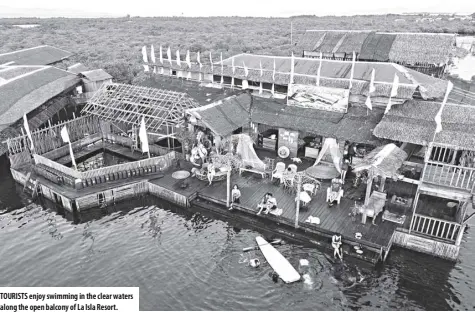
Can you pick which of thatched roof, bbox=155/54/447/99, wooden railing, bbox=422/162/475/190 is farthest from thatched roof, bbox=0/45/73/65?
wooden railing, bbox=422/162/475/190

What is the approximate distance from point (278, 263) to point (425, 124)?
16544mm

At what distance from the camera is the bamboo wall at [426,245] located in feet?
72.2

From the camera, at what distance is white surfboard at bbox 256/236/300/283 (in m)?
20.6

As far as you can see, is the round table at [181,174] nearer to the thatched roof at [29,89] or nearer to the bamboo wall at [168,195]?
the bamboo wall at [168,195]

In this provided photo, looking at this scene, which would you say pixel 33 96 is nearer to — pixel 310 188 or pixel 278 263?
pixel 310 188

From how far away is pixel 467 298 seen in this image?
19.6 meters

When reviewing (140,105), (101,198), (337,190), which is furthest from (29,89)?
(337,190)

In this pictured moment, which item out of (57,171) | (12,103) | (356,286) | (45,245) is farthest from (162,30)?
(356,286)

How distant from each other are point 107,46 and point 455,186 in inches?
3706

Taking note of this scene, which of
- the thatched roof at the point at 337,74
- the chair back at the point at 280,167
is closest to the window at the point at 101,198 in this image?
the chair back at the point at 280,167

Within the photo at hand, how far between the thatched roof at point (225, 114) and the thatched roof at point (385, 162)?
42.7ft

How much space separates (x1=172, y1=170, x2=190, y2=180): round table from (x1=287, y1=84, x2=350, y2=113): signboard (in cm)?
1265

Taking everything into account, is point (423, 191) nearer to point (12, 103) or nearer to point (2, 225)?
point (2, 225)

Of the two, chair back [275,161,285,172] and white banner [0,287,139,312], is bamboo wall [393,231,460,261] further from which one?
white banner [0,287,139,312]
